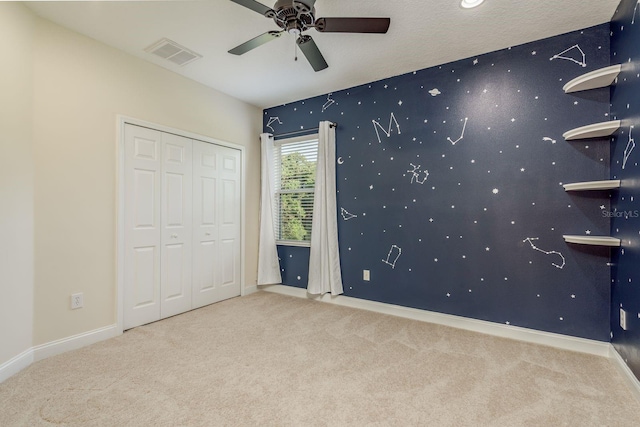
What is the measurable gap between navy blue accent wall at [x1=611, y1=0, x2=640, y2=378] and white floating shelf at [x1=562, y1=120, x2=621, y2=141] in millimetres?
50

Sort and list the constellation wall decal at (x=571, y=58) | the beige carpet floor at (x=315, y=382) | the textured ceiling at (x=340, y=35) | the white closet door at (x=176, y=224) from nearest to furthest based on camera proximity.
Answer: the beige carpet floor at (x=315, y=382) → the textured ceiling at (x=340, y=35) → the constellation wall decal at (x=571, y=58) → the white closet door at (x=176, y=224)

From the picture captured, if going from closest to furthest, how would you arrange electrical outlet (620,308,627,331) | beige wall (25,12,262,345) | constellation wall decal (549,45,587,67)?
electrical outlet (620,308,627,331) < beige wall (25,12,262,345) < constellation wall decal (549,45,587,67)

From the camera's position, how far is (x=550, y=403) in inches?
65.5

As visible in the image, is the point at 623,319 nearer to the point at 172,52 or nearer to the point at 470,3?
the point at 470,3

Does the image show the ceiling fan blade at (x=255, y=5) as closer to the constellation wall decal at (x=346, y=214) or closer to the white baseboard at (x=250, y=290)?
the constellation wall decal at (x=346, y=214)

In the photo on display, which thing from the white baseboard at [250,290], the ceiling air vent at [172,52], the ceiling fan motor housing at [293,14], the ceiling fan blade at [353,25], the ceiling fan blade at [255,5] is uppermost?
the ceiling air vent at [172,52]

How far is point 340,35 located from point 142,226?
2.51 metres

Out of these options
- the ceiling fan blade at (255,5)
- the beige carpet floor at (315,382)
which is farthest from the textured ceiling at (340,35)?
the beige carpet floor at (315,382)

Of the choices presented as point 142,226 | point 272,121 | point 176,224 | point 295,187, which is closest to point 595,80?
point 295,187

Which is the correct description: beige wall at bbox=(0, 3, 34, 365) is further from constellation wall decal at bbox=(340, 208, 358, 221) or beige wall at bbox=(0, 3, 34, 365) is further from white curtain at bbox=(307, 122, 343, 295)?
constellation wall decal at bbox=(340, 208, 358, 221)

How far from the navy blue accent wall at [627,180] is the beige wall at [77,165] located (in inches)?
149

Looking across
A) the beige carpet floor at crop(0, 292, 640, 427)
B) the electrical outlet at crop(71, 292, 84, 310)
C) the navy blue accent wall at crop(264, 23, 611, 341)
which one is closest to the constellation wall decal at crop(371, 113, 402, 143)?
the navy blue accent wall at crop(264, 23, 611, 341)

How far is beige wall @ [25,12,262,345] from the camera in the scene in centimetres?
220

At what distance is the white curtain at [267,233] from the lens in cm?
389
